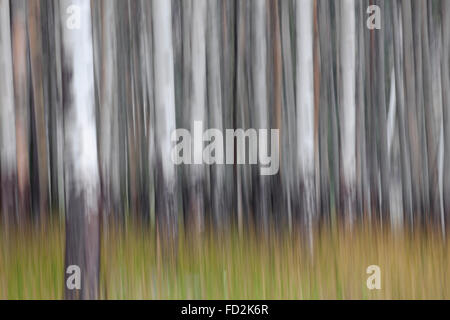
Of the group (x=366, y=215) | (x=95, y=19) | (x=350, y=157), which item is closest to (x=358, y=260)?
(x=366, y=215)

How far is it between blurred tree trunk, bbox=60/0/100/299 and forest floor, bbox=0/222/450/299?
0.02 m

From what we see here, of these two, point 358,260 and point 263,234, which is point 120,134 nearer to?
point 263,234

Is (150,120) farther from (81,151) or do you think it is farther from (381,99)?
(381,99)

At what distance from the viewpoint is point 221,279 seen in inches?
38.9

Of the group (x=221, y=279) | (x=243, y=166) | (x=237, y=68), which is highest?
(x=237, y=68)

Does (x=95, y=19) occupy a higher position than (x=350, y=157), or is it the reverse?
(x=95, y=19)

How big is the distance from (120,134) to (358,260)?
0.50 metres

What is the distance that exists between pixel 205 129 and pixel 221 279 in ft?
0.92

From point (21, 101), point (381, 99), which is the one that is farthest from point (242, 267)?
point (21, 101)

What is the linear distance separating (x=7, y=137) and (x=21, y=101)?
0.23 feet

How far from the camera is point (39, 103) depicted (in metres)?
0.97

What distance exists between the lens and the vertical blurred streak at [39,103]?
97 cm

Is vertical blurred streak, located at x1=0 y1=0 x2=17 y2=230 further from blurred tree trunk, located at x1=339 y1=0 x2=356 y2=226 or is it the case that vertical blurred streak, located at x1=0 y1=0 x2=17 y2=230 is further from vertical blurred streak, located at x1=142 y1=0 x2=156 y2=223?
blurred tree trunk, located at x1=339 y1=0 x2=356 y2=226

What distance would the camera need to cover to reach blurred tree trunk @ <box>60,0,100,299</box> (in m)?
0.96
